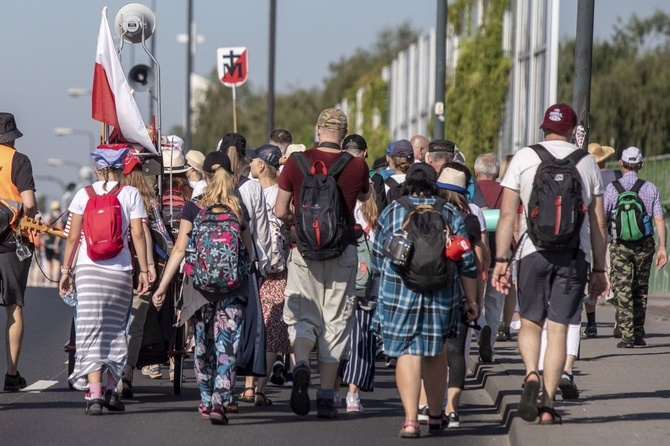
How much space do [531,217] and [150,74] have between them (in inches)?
282

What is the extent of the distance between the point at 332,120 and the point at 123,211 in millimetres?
1510

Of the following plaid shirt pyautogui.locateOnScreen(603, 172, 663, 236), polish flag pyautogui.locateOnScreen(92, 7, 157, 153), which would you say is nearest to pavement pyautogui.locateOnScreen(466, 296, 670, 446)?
plaid shirt pyautogui.locateOnScreen(603, 172, 663, 236)

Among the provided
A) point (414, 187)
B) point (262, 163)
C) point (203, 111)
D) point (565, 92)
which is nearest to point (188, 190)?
point (262, 163)

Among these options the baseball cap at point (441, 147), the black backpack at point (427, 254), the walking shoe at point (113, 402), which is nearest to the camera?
the black backpack at point (427, 254)

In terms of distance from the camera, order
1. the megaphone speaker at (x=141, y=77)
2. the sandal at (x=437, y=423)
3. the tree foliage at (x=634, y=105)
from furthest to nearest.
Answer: the tree foliage at (x=634, y=105) → the megaphone speaker at (x=141, y=77) → the sandal at (x=437, y=423)

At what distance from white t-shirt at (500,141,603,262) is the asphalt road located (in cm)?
128

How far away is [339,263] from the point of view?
9.65 m

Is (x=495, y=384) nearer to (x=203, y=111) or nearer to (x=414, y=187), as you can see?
(x=414, y=187)

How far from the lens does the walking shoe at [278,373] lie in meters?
11.7

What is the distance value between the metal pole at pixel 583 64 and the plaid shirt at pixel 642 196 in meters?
1.76

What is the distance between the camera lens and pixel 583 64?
12.9m

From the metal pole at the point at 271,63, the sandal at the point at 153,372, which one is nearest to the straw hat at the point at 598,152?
the sandal at the point at 153,372

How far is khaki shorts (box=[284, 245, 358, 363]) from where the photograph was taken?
966cm

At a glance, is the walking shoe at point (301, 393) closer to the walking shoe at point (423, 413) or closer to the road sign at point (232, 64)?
the walking shoe at point (423, 413)
